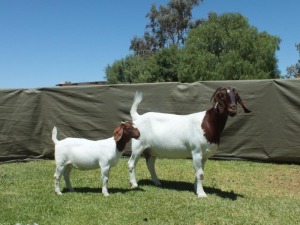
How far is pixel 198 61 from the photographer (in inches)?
1430

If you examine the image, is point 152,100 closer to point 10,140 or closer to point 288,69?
point 10,140

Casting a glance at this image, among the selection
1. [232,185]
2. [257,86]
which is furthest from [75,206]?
[257,86]

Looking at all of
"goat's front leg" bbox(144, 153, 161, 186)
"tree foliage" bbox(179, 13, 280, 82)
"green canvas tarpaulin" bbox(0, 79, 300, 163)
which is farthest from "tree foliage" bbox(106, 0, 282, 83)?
"goat's front leg" bbox(144, 153, 161, 186)

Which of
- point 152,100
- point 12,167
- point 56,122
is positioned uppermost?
point 152,100

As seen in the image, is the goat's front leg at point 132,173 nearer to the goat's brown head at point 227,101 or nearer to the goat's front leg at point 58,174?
the goat's front leg at point 58,174

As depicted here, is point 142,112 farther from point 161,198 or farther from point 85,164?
point 161,198

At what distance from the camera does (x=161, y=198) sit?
6742mm

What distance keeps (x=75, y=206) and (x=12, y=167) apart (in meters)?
4.41

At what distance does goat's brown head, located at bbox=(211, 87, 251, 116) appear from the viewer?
6535 millimetres

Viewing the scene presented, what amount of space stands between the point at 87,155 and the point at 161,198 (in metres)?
1.39

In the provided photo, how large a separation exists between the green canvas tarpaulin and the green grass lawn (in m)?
0.84

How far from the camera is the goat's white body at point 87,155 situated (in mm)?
6777

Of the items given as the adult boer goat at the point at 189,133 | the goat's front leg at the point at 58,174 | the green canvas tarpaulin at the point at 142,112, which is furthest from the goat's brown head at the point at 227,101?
the green canvas tarpaulin at the point at 142,112

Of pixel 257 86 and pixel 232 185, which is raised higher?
pixel 257 86
